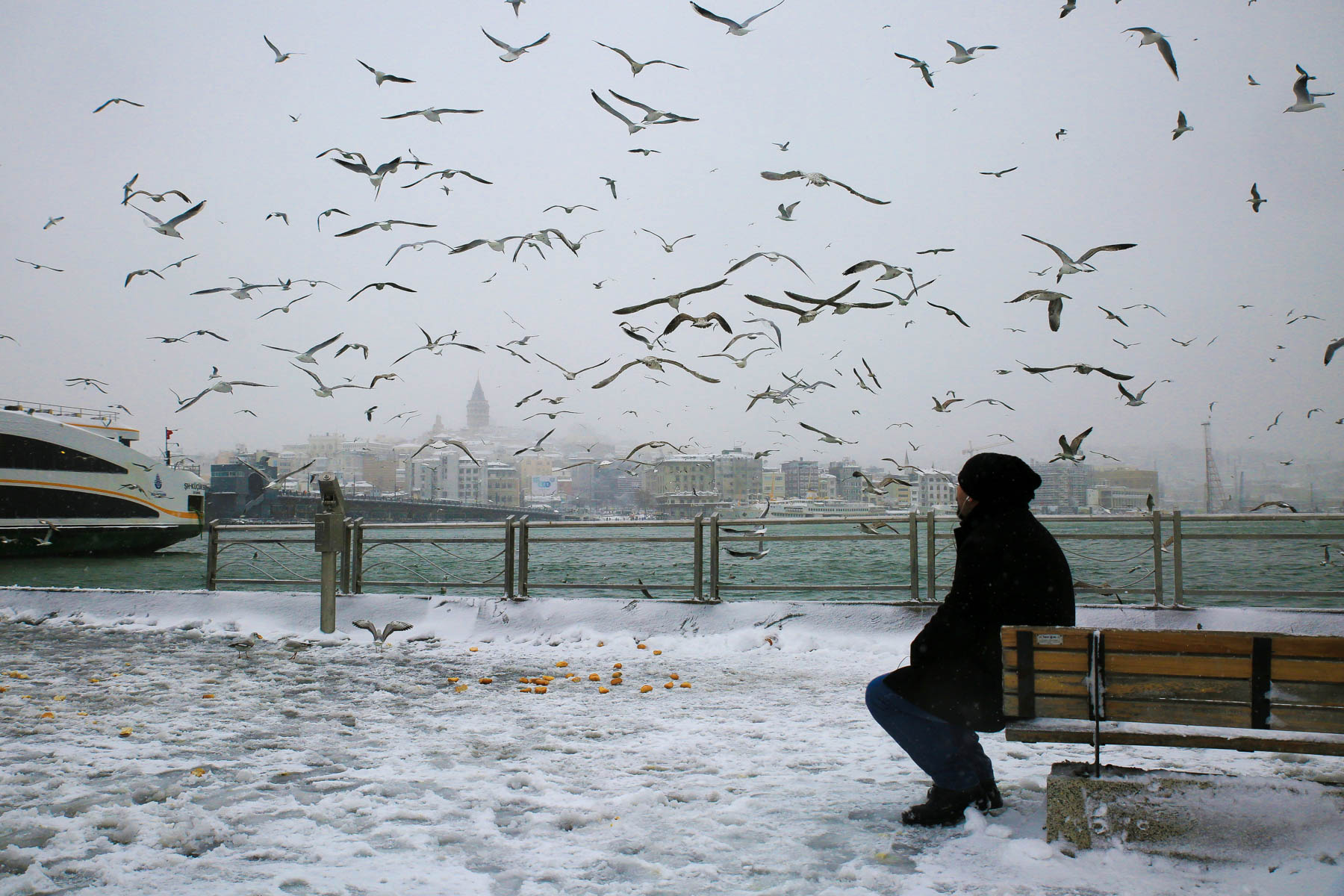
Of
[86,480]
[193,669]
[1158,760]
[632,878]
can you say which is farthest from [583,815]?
[86,480]

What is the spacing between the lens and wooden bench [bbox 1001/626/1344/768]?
284cm

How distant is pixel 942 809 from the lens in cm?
343

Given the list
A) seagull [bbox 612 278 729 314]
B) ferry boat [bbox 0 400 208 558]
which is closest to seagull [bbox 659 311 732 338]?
seagull [bbox 612 278 729 314]

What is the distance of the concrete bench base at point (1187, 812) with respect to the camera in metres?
2.92

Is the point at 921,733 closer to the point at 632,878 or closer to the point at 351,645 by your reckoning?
the point at 632,878

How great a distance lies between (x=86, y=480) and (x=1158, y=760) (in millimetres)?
41597

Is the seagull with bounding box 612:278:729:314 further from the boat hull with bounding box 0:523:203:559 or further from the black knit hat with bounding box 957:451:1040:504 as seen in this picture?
the boat hull with bounding box 0:523:203:559

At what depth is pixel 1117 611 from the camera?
7809 mm

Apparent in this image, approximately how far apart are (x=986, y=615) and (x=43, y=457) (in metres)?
40.6

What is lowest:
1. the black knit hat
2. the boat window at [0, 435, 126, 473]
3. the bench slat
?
the bench slat

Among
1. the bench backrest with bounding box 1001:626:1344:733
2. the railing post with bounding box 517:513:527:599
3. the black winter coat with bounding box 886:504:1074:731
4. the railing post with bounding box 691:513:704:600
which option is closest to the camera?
the bench backrest with bounding box 1001:626:1344:733

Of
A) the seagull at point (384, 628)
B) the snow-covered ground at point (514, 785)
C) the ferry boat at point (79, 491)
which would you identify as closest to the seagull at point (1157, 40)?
the snow-covered ground at point (514, 785)

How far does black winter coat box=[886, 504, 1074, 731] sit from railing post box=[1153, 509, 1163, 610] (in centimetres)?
585

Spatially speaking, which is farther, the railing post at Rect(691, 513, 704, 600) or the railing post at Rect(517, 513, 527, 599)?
the railing post at Rect(517, 513, 527, 599)
